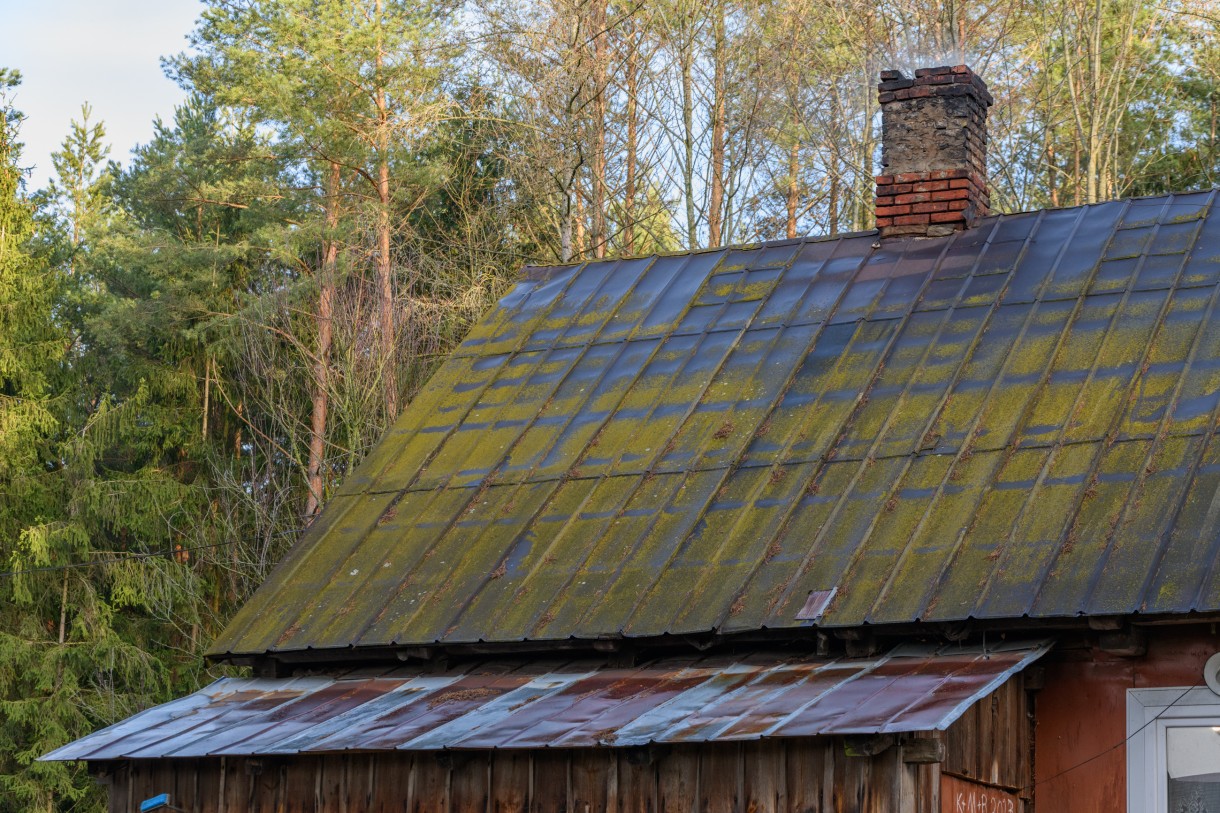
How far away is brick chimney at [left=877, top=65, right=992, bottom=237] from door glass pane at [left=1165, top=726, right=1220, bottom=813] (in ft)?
17.0

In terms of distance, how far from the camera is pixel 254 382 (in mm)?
30047

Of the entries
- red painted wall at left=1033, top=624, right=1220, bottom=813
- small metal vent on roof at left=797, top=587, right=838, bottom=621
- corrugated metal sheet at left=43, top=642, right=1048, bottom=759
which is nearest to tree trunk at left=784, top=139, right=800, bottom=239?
corrugated metal sheet at left=43, top=642, right=1048, bottom=759

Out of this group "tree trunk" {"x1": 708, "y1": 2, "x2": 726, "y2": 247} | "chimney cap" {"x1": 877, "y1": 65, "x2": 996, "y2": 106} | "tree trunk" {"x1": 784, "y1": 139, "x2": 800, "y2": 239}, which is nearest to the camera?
"chimney cap" {"x1": 877, "y1": 65, "x2": 996, "y2": 106}

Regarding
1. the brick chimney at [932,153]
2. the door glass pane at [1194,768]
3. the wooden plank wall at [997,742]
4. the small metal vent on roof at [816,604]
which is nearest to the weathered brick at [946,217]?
the brick chimney at [932,153]

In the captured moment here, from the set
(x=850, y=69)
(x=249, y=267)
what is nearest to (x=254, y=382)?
(x=249, y=267)

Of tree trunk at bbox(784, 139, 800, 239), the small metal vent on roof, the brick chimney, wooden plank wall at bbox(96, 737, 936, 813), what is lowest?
wooden plank wall at bbox(96, 737, 936, 813)

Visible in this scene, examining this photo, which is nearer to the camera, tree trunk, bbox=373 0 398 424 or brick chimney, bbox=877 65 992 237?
brick chimney, bbox=877 65 992 237

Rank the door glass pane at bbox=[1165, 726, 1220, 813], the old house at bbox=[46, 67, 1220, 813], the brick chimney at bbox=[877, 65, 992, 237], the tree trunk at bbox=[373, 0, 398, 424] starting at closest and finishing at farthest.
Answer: the old house at bbox=[46, 67, 1220, 813], the door glass pane at bbox=[1165, 726, 1220, 813], the brick chimney at bbox=[877, 65, 992, 237], the tree trunk at bbox=[373, 0, 398, 424]

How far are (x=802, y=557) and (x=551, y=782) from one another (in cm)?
197

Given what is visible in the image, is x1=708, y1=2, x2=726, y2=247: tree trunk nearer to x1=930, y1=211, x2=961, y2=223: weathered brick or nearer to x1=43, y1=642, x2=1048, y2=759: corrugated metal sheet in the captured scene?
x1=930, y1=211, x2=961, y2=223: weathered brick

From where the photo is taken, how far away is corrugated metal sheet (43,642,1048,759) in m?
8.41

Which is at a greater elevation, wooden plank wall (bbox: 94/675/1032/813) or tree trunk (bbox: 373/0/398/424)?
tree trunk (bbox: 373/0/398/424)

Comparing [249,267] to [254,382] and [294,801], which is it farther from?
[294,801]

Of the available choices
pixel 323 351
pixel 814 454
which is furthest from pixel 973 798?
pixel 323 351
